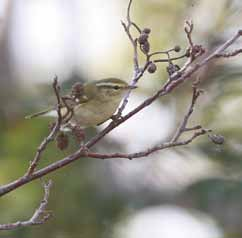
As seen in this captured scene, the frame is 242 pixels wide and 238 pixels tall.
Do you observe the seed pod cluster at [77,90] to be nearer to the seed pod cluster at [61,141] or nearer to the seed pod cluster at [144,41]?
the seed pod cluster at [61,141]

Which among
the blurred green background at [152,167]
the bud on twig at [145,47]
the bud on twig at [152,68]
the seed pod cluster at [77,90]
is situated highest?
the blurred green background at [152,167]

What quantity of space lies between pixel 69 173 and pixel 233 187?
3.30 feet

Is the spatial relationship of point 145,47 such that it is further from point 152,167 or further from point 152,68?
point 152,167

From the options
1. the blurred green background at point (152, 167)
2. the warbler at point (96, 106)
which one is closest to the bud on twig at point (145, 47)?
the warbler at point (96, 106)

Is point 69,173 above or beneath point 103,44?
beneath

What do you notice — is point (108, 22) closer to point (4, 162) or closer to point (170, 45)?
point (170, 45)

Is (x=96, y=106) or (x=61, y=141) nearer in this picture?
(x=61, y=141)

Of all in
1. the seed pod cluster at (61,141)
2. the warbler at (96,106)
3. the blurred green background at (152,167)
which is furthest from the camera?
the blurred green background at (152,167)

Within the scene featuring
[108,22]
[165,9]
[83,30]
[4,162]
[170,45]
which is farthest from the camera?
[108,22]

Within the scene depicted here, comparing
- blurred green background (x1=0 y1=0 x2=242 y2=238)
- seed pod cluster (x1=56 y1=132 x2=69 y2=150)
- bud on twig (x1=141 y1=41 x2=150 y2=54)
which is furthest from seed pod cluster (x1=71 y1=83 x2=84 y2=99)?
blurred green background (x1=0 y1=0 x2=242 y2=238)

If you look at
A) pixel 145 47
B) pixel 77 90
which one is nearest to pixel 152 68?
pixel 145 47

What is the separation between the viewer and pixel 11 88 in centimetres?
525

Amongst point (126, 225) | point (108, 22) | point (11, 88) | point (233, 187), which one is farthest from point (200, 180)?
point (108, 22)

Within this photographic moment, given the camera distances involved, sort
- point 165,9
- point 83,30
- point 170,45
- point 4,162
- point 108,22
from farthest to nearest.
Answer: point 108,22 → point 83,30 → point 165,9 → point 170,45 → point 4,162
